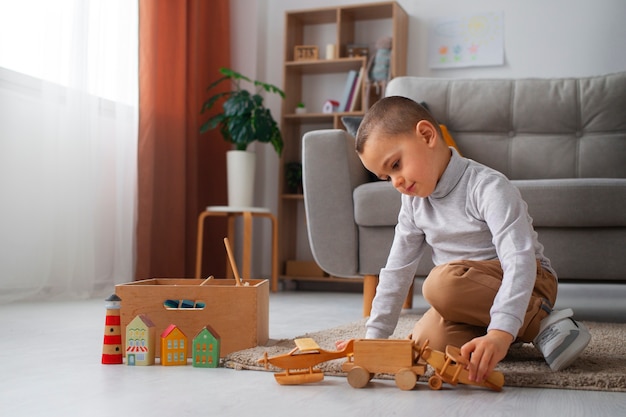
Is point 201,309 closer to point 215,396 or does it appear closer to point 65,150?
point 215,396

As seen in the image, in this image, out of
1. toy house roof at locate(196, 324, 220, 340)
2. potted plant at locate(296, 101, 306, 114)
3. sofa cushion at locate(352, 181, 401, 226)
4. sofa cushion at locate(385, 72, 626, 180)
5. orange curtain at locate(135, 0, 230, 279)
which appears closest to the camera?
toy house roof at locate(196, 324, 220, 340)

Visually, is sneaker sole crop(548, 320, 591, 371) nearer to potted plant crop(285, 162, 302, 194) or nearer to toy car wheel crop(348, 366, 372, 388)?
toy car wheel crop(348, 366, 372, 388)

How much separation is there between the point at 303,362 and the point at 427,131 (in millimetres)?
454

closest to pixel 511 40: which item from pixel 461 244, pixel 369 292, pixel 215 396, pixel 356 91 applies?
pixel 356 91

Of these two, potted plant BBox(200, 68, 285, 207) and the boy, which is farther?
potted plant BBox(200, 68, 285, 207)

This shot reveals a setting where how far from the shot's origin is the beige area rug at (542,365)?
1.14 meters

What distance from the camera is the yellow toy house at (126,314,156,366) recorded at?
130 centimetres

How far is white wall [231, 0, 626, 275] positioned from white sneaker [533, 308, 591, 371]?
9.10 feet

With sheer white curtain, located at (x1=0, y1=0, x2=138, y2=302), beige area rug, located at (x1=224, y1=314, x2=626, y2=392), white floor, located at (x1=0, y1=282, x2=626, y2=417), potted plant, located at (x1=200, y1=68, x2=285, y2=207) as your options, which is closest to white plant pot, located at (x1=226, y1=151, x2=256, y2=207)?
potted plant, located at (x1=200, y1=68, x2=285, y2=207)

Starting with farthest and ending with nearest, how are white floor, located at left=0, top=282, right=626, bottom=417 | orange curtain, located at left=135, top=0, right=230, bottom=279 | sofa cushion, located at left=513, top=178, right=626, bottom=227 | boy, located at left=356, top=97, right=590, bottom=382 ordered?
orange curtain, located at left=135, top=0, right=230, bottom=279 < sofa cushion, located at left=513, top=178, right=626, bottom=227 < boy, located at left=356, top=97, right=590, bottom=382 < white floor, located at left=0, top=282, right=626, bottom=417

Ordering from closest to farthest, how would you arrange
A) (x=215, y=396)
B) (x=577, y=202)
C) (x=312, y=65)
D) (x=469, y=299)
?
1. (x=215, y=396)
2. (x=469, y=299)
3. (x=577, y=202)
4. (x=312, y=65)

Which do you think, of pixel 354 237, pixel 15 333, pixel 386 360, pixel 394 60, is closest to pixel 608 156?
pixel 354 237

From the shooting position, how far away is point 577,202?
2.03 m

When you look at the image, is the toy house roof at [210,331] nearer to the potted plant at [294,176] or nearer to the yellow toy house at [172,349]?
the yellow toy house at [172,349]
